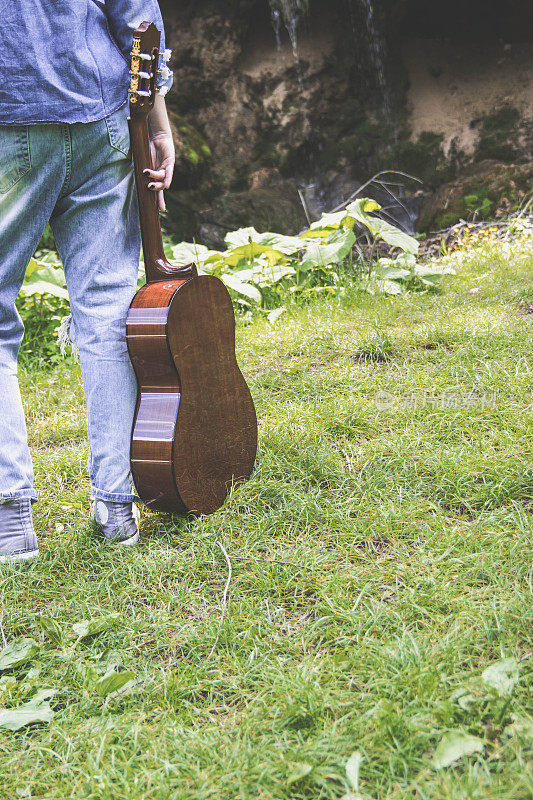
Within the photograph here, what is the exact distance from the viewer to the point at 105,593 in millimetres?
1673

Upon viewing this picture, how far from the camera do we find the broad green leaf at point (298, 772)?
1.04 m

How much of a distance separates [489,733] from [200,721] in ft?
1.65

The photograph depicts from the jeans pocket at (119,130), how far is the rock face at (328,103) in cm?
545

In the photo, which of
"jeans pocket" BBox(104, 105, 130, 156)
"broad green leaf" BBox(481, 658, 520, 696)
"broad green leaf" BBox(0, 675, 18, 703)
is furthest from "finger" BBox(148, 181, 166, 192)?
"broad green leaf" BBox(481, 658, 520, 696)

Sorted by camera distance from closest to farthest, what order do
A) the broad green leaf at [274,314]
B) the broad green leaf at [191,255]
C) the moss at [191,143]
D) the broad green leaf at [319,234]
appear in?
1. the broad green leaf at [274,314]
2. the broad green leaf at [191,255]
3. the broad green leaf at [319,234]
4. the moss at [191,143]

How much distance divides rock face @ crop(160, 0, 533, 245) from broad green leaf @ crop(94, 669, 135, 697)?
6311mm

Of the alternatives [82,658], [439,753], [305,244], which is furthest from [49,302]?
[439,753]

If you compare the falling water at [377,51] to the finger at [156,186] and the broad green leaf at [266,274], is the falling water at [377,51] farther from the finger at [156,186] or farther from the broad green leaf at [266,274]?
the finger at [156,186]

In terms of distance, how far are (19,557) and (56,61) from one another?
4.10 ft

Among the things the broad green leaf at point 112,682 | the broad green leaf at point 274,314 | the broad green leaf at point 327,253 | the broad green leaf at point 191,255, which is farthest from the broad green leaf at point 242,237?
the broad green leaf at point 112,682

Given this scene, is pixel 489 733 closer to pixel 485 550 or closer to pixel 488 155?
pixel 485 550

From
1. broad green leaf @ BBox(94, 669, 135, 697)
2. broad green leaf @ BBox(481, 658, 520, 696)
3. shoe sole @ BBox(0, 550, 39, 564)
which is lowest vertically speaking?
shoe sole @ BBox(0, 550, 39, 564)

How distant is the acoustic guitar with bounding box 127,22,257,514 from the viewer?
6.08 feet

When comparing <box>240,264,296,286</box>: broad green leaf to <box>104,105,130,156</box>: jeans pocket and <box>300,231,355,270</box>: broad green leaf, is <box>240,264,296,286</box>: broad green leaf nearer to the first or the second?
<box>300,231,355,270</box>: broad green leaf
